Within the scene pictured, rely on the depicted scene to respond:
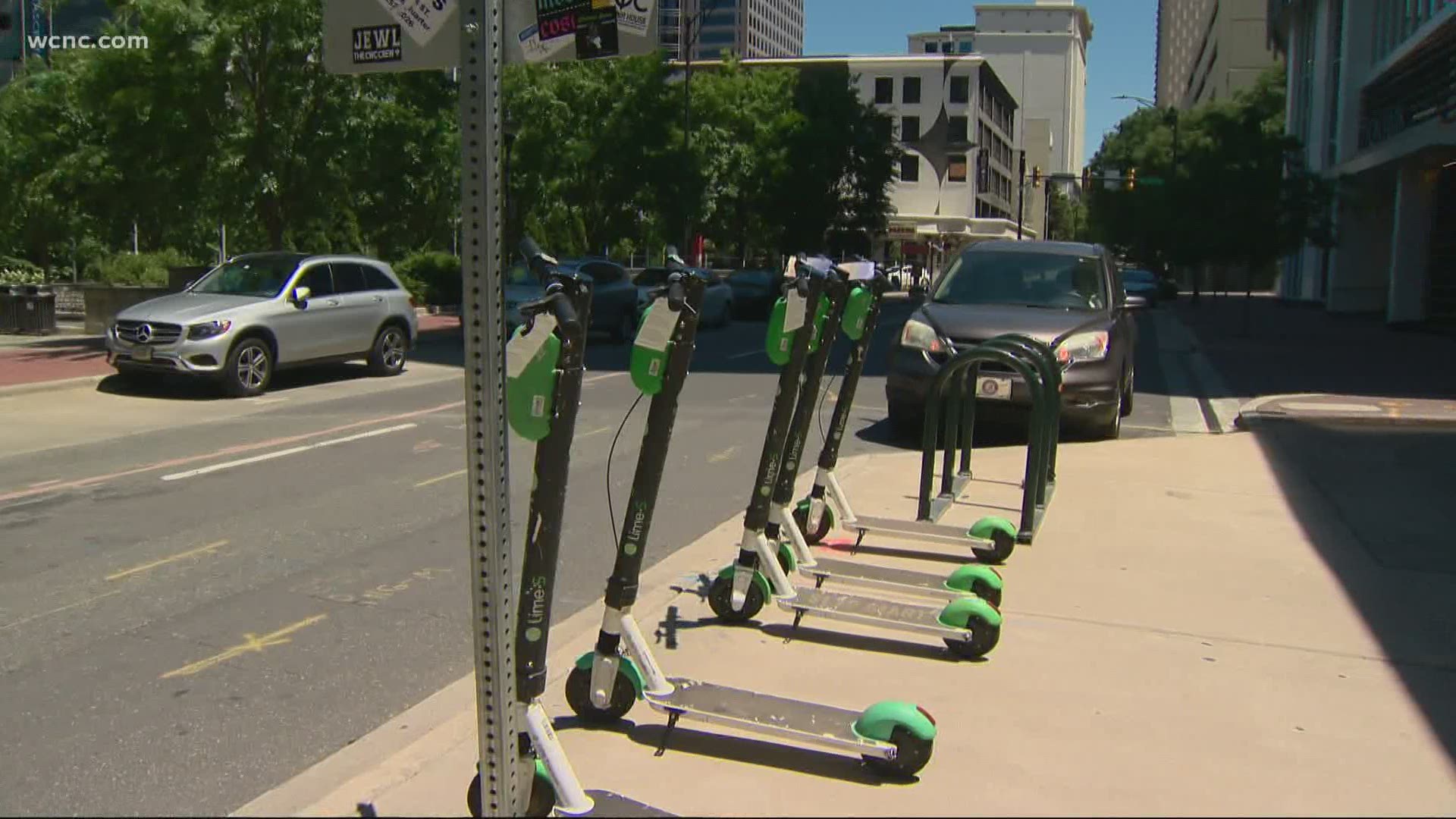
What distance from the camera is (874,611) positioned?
209 inches

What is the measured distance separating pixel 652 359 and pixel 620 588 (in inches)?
31.4

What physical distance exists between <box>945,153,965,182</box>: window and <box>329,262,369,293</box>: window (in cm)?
8359

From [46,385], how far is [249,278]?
2.73 m

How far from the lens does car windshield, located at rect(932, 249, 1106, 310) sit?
12.1 m

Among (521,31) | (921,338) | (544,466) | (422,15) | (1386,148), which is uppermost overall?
(1386,148)

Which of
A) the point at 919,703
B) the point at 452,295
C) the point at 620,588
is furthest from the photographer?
the point at 452,295

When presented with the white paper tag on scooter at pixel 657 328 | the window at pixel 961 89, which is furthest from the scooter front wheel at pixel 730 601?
the window at pixel 961 89

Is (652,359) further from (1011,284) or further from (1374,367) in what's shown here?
(1374,367)

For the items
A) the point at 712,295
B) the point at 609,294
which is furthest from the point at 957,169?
the point at 609,294

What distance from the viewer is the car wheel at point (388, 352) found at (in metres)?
18.0

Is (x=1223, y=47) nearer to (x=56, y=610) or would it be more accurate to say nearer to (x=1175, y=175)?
(x=1175, y=175)

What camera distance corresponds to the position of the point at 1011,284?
12.3 meters

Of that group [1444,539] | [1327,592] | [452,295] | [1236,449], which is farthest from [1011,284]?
[452,295]

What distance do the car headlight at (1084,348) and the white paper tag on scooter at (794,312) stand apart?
6.43m
